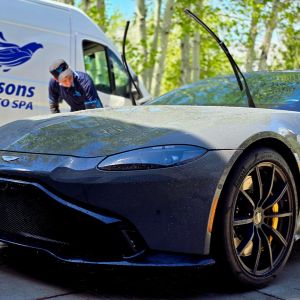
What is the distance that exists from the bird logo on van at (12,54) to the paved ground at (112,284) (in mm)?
4158

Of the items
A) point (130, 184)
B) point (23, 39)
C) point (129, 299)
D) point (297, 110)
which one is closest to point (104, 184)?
point (130, 184)

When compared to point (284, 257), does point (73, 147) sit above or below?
above

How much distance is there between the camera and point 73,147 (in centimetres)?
317

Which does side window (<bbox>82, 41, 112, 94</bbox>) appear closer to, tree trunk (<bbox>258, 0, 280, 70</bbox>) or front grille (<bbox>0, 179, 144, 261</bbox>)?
front grille (<bbox>0, 179, 144, 261</bbox>)

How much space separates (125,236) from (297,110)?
1.58 meters

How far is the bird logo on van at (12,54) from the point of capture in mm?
7301

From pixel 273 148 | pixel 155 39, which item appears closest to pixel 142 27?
pixel 155 39

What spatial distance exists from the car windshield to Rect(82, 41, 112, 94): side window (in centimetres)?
370

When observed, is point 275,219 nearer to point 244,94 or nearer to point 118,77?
point 244,94

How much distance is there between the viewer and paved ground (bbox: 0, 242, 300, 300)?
3057mm

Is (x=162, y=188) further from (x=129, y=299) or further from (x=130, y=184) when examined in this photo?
(x=129, y=299)

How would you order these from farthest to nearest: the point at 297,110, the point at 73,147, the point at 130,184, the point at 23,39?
the point at 23,39 < the point at 297,110 < the point at 73,147 < the point at 130,184

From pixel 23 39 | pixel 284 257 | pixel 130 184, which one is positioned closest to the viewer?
pixel 130 184

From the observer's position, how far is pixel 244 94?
14.2ft
